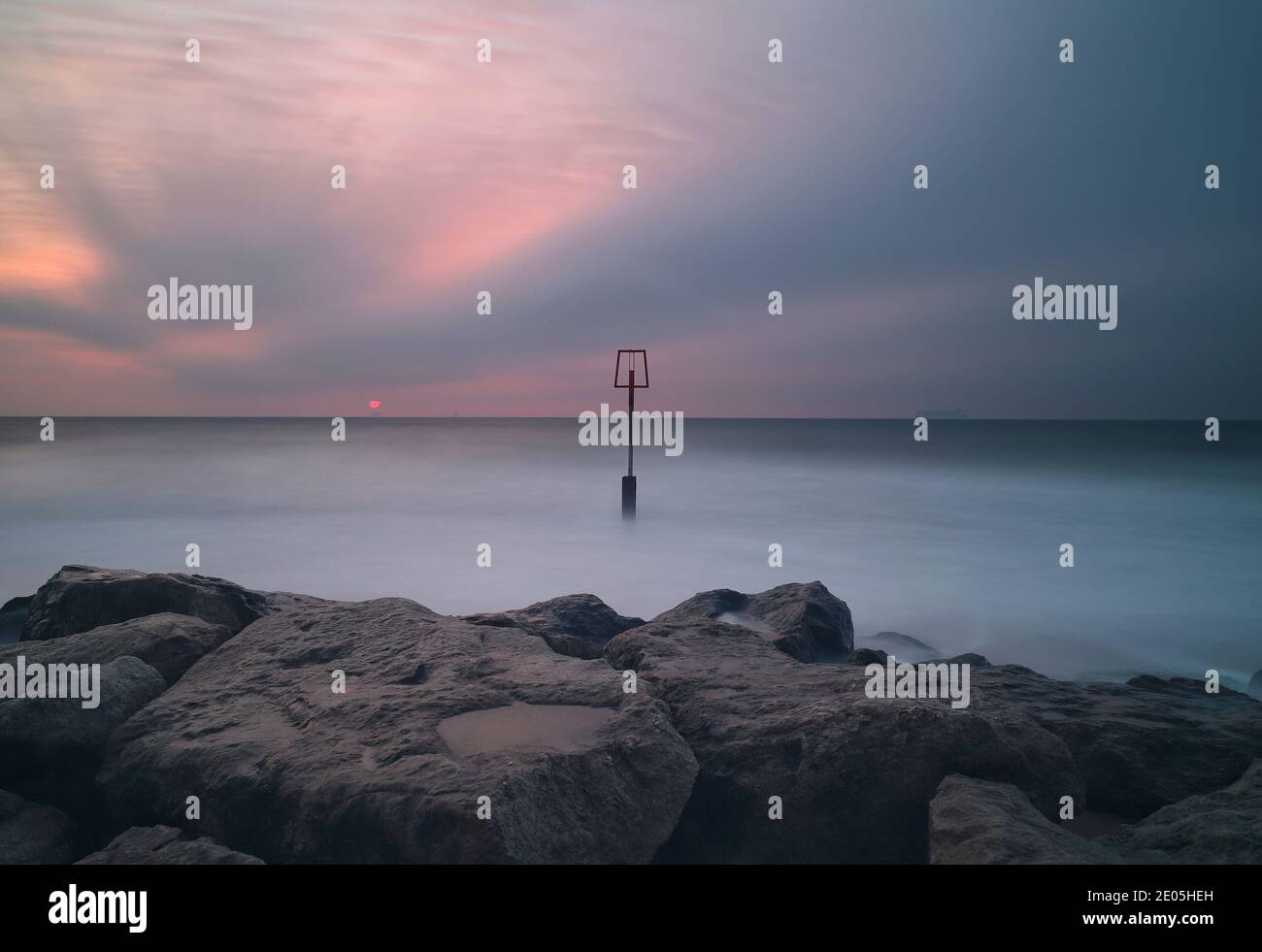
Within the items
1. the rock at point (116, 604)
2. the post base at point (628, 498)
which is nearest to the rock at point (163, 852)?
the rock at point (116, 604)

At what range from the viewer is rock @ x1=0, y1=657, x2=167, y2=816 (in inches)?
190

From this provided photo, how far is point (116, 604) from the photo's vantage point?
23.5 ft

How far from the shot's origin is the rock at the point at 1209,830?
3924mm

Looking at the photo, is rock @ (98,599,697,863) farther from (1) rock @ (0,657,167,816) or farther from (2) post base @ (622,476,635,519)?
(2) post base @ (622,476,635,519)

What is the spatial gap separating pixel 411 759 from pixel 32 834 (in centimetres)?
221

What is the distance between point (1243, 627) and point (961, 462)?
4388 cm

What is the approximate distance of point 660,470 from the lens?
4578 cm

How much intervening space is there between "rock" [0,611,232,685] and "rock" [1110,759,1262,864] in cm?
625

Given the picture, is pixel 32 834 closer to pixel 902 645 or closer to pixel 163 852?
pixel 163 852

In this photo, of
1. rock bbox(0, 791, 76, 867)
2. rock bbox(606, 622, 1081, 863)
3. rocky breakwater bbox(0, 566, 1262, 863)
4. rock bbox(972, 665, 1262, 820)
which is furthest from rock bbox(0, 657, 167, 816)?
rock bbox(972, 665, 1262, 820)

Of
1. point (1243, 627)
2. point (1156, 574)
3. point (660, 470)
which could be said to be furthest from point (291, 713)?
point (660, 470)
